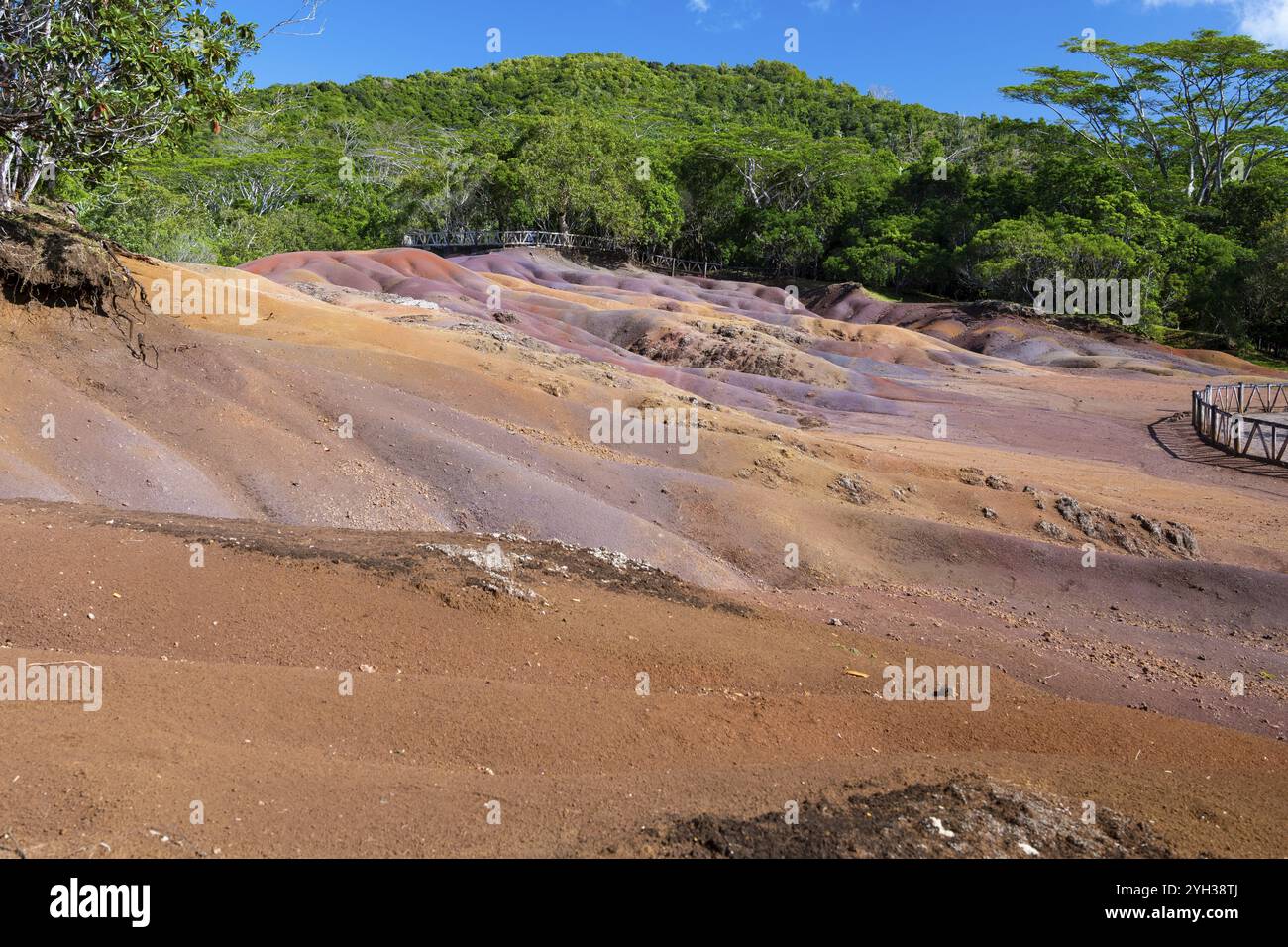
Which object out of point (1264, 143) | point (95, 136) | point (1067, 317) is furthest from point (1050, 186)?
point (95, 136)

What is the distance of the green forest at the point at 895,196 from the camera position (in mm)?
52719

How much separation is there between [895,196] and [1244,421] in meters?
43.6

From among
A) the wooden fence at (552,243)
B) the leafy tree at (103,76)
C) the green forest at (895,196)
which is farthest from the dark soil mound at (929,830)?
the wooden fence at (552,243)

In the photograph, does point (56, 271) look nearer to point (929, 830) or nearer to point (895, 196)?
point (929, 830)

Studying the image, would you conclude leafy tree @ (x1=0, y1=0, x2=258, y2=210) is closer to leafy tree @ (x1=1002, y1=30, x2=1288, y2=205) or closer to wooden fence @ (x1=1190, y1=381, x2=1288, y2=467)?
wooden fence @ (x1=1190, y1=381, x2=1288, y2=467)

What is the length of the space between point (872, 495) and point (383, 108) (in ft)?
388

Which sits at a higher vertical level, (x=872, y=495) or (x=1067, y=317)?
(x=1067, y=317)

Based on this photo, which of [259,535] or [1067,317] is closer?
[259,535]

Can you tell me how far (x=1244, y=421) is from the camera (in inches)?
1187

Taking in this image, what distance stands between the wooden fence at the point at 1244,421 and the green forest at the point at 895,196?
49.4 feet

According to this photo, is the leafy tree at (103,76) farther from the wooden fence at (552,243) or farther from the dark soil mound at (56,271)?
the wooden fence at (552,243)
